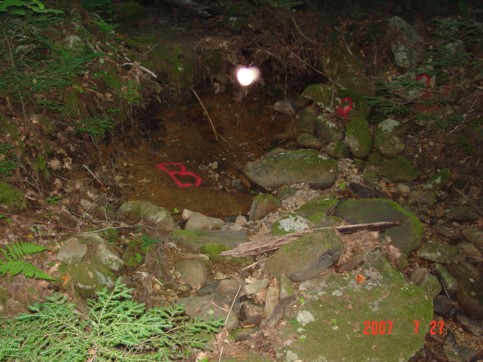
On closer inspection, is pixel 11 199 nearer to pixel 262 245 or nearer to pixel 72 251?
pixel 72 251

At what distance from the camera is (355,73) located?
5.74 meters

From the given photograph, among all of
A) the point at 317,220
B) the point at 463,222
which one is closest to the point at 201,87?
the point at 317,220

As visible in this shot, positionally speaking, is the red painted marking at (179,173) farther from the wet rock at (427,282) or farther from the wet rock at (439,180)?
the wet rock at (439,180)

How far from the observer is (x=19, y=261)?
2547 mm

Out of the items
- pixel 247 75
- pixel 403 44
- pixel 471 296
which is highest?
pixel 403 44

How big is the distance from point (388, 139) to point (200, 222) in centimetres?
278

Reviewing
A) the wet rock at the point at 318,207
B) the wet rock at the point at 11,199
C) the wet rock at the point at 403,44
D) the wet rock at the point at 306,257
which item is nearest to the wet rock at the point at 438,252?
the wet rock at the point at 318,207

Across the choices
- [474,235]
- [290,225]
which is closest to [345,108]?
[474,235]

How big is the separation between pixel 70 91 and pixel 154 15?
2.83m

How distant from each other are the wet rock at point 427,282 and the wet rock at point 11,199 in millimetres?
3576

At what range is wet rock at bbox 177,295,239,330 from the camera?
9.41 ft

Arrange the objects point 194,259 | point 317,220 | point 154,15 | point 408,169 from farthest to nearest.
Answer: point 154,15
point 408,169
point 317,220
point 194,259

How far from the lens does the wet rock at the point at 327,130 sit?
202 inches

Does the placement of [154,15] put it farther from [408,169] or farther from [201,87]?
[408,169]
